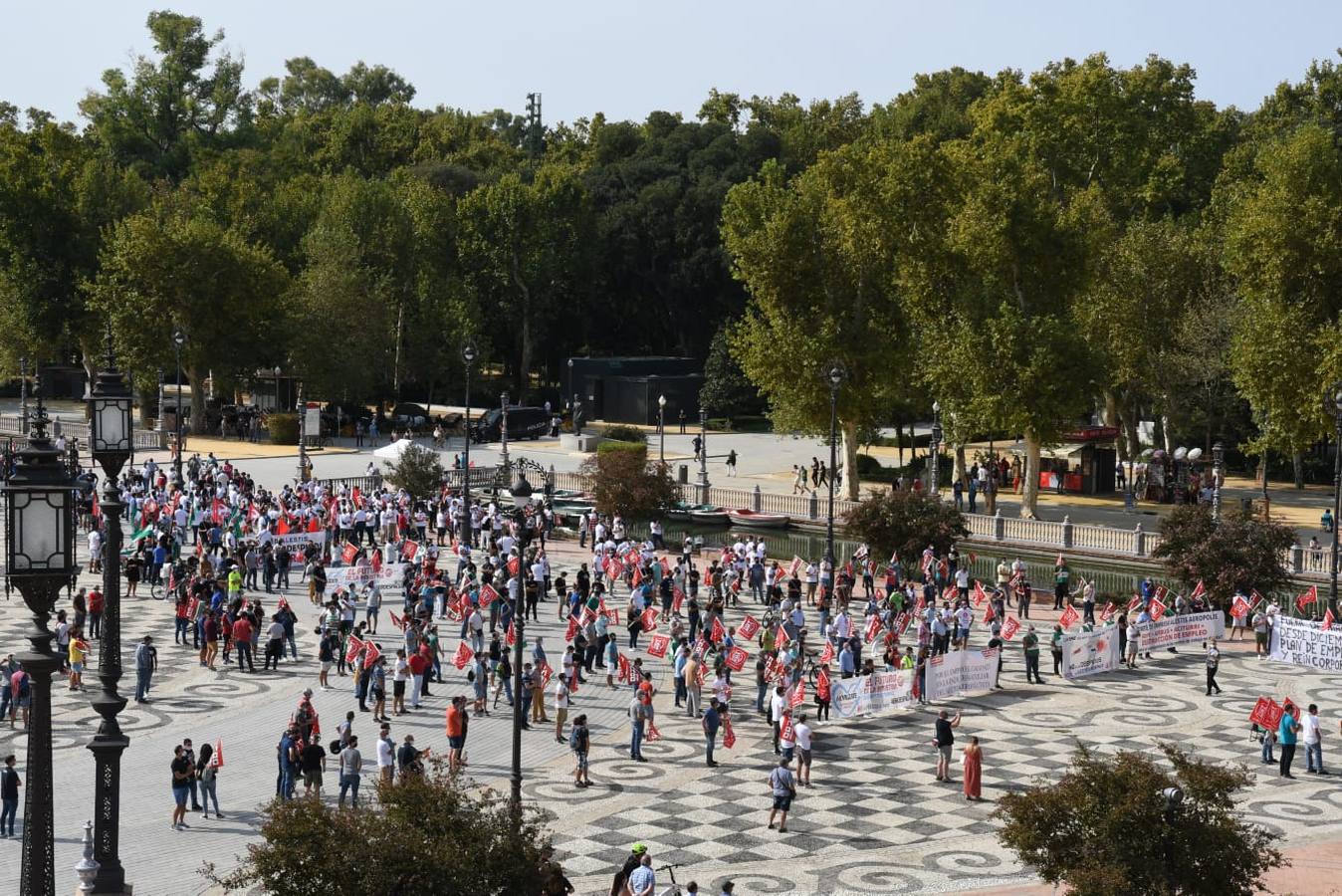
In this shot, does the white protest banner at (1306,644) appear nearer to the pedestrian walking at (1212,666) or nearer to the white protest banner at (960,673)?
Answer: the pedestrian walking at (1212,666)

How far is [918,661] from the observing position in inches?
1305

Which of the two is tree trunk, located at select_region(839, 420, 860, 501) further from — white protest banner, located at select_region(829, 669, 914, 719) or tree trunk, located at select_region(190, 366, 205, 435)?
tree trunk, located at select_region(190, 366, 205, 435)

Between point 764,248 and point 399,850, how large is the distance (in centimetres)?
4781

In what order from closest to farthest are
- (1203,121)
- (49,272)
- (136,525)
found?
(136,525), (49,272), (1203,121)

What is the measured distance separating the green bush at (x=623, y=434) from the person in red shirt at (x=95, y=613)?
4595cm

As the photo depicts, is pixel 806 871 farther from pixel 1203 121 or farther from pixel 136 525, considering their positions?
pixel 1203 121

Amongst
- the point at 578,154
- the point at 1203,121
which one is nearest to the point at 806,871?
the point at 1203,121

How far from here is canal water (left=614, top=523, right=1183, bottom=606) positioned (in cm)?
4966

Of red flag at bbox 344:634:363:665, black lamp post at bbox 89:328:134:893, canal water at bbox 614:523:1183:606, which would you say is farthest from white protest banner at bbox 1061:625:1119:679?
black lamp post at bbox 89:328:134:893

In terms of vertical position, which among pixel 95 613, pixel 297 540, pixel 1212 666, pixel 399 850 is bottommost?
pixel 1212 666

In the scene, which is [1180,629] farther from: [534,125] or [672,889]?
[534,125]

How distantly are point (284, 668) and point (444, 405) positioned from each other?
66.2 meters

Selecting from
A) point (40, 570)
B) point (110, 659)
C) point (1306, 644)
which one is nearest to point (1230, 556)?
point (1306, 644)

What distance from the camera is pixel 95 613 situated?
3528 centimetres
